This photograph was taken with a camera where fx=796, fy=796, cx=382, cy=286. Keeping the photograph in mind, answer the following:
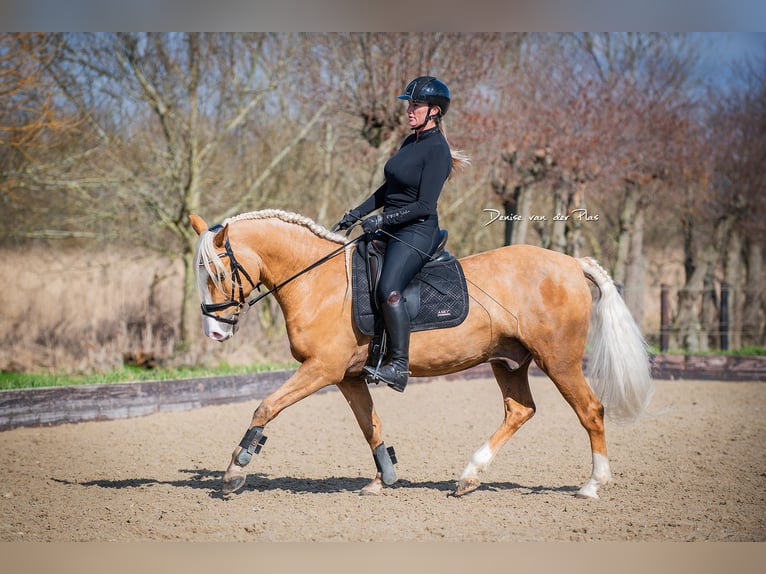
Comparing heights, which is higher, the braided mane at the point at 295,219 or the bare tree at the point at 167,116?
the bare tree at the point at 167,116

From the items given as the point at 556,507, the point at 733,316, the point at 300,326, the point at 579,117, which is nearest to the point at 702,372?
the point at 733,316

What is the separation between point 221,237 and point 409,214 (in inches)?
46.3

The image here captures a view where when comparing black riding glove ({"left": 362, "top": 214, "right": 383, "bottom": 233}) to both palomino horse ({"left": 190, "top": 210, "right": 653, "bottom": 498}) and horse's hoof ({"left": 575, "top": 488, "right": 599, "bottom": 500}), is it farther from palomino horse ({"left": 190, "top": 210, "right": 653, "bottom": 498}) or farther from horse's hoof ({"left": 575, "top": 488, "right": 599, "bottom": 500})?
horse's hoof ({"left": 575, "top": 488, "right": 599, "bottom": 500})

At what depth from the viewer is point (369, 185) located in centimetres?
1179

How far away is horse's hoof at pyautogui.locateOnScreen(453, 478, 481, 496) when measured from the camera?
5.14 meters

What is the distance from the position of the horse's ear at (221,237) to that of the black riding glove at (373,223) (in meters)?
0.85

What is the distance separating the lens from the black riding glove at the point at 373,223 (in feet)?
16.3

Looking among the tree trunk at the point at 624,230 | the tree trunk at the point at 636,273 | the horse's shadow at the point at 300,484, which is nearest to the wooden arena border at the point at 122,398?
the horse's shadow at the point at 300,484

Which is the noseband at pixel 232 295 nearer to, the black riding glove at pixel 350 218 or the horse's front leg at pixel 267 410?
the horse's front leg at pixel 267 410

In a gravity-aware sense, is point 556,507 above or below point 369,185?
below

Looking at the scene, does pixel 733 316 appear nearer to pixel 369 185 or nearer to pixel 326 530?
pixel 369 185

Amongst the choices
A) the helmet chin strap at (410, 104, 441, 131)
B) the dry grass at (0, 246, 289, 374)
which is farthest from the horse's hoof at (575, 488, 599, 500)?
the dry grass at (0, 246, 289, 374)

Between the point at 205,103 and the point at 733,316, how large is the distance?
9.50 meters

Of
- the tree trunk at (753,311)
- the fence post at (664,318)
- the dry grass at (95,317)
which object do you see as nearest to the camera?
the dry grass at (95,317)
